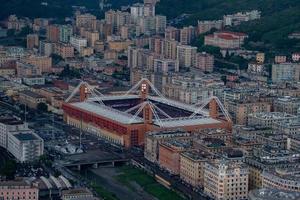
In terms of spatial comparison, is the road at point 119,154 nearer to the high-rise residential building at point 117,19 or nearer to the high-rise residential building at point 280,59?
the high-rise residential building at point 280,59

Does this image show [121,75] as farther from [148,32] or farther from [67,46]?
[148,32]

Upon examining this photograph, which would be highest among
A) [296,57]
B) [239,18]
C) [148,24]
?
[239,18]

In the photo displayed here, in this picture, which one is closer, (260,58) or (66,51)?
(260,58)

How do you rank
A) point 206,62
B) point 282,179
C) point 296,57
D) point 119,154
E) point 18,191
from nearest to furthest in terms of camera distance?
1. point 282,179
2. point 18,191
3. point 119,154
4. point 296,57
5. point 206,62

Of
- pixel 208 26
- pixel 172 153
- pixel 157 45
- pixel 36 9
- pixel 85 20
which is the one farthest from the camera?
pixel 36 9

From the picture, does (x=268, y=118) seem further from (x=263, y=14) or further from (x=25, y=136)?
(x=263, y=14)

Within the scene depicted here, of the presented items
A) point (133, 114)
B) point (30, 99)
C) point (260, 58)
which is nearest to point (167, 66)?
point (260, 58)

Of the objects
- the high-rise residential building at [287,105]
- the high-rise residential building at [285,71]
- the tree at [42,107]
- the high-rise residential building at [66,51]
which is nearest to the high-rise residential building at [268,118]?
the high-rise residential building at [287,105]

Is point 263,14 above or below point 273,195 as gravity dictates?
above

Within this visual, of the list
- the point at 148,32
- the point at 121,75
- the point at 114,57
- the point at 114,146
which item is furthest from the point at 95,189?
the point at 148,32
